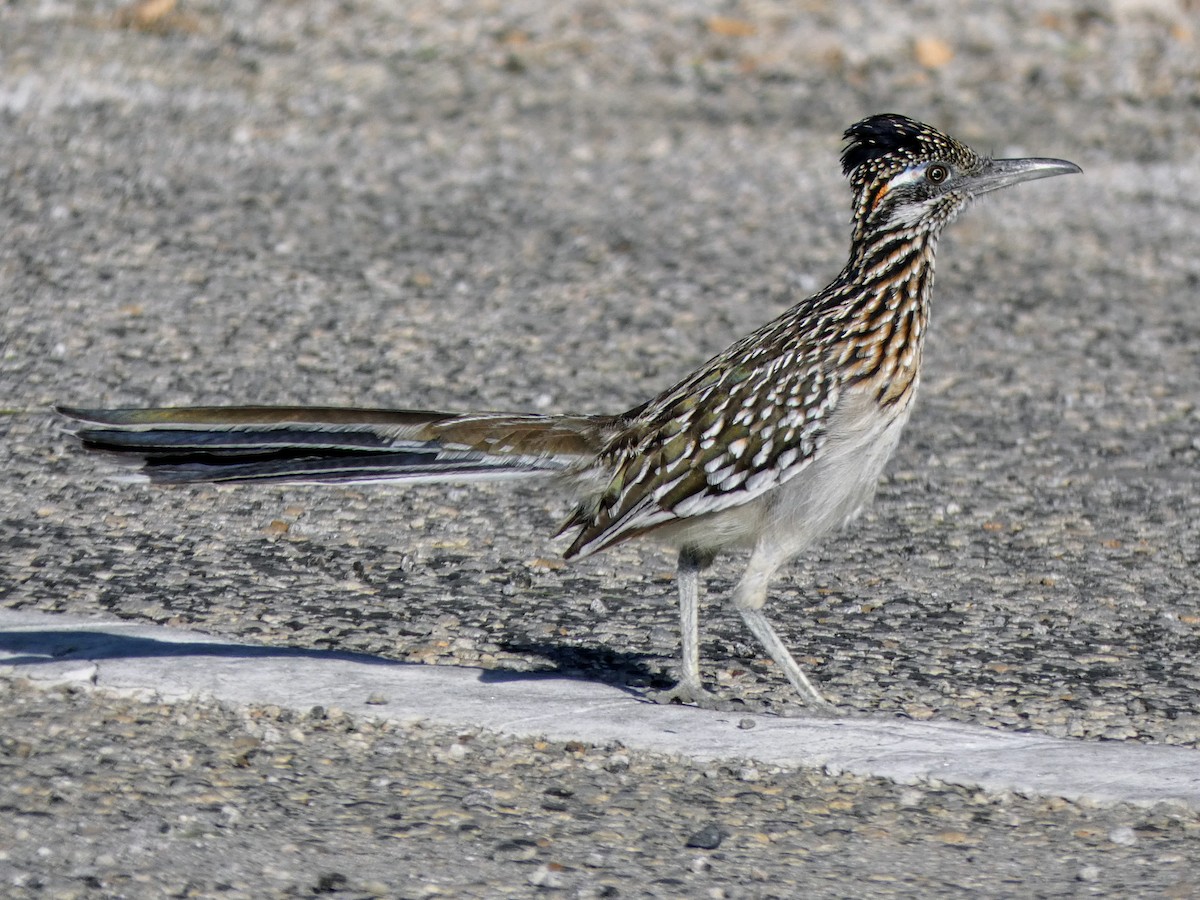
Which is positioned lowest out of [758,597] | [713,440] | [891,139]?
[758,597]

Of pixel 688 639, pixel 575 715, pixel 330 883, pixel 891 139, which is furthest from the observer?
pixel 891 139

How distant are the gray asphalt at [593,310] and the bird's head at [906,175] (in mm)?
1306

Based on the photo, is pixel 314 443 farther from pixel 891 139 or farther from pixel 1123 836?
pixel 1123 836

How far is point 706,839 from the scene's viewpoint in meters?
4.29

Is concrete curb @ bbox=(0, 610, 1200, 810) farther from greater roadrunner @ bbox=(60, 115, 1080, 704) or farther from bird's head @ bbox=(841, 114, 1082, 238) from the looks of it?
bird's head @ bbox=(841, 114, 1082, 238)

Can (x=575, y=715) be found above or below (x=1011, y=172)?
below

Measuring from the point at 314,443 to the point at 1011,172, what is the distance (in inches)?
91.5

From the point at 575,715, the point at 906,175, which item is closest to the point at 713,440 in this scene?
the point at 575,715

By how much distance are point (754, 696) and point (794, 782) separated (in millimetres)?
663

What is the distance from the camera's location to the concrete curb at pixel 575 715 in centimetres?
466

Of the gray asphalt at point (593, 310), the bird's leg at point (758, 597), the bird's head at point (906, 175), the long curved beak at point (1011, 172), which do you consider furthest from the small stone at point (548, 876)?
the long curved beak at point (1011, 172)

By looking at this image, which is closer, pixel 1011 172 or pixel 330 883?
pixel 330 883

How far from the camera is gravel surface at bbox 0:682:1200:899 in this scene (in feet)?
13.2

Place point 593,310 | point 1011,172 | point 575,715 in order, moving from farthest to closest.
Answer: point 593,310 → point 1011,172 → point 575,715
